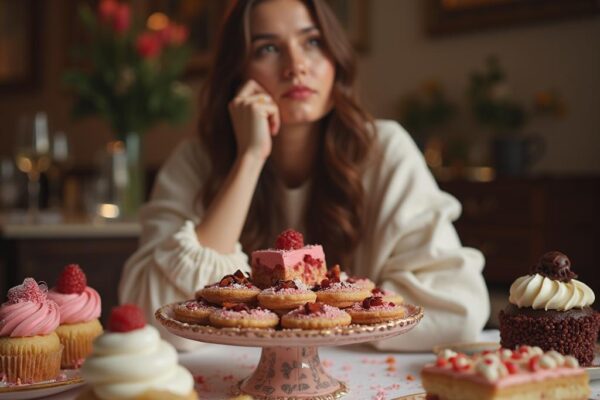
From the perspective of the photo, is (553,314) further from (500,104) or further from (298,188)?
(500,104)

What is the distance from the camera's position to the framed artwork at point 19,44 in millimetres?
7059

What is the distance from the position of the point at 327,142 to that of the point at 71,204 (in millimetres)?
3434

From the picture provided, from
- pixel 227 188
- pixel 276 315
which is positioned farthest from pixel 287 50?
pixel 276 315

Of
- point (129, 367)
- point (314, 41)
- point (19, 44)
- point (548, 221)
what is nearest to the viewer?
point (129, 367)

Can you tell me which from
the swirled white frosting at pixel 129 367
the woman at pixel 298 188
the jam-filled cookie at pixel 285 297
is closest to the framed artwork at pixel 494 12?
the woman at pixel 298 188

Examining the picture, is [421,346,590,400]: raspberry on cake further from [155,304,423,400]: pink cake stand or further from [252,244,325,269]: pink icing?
[252,244,325,269]: pink icing

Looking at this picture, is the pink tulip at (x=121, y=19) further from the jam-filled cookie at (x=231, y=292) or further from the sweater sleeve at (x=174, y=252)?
the jam-filled cookie at (x=231, y=292)

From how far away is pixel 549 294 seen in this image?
1.19 meters

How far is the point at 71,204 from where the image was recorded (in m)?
5.04

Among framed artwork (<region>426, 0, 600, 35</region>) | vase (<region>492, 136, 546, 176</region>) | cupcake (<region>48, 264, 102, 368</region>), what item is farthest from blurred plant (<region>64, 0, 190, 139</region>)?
cupcake (<region>48, 264, 102, 368</region>)

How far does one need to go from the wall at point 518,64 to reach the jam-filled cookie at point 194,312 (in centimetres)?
278

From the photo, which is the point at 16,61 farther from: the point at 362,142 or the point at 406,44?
the point at 362,142

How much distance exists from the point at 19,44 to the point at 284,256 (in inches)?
264

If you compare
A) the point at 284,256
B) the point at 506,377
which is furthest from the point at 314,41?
the point at 506,377
